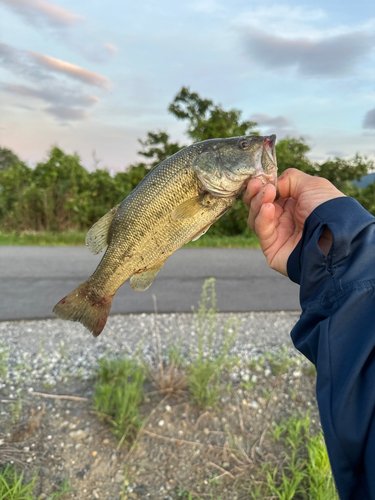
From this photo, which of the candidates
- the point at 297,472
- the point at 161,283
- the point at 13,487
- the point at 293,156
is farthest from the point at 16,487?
the point at 293,156

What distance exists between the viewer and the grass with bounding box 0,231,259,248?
9.67 meters

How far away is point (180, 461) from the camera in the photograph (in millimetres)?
3045

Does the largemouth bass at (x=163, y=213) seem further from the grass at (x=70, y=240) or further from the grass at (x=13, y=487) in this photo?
the grass at (x=70, y=240)

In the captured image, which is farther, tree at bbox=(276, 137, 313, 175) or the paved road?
tree at bbox=(276, 137, 313, 175)

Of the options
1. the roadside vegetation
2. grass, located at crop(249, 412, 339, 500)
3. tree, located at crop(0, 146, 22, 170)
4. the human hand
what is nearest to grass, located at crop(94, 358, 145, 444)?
the roadside vegetation

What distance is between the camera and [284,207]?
2.10 m

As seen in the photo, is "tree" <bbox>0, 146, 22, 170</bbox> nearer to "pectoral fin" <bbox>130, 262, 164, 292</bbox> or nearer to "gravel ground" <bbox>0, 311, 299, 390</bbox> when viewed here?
"gravel ground" <bbox>0, 311, 299, 390</bbox>

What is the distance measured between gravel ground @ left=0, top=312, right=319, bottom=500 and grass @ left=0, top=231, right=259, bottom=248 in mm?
5371

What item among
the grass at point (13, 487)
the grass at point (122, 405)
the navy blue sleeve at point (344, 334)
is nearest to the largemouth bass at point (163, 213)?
the navy blue sleeve at point (344, 334)

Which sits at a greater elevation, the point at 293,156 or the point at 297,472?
the point at 293,156

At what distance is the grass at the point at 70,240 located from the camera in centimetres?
967

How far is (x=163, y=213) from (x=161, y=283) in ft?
18.4

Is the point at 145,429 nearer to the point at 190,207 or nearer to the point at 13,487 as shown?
the point at 13,487

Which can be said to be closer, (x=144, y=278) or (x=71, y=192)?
(x=144, y=278)
